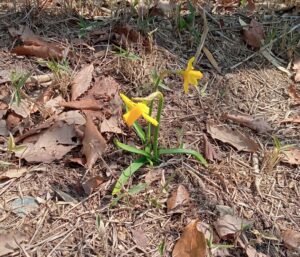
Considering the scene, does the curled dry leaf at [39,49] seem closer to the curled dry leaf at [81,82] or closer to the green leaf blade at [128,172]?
the curled dry leaf at [81,82]

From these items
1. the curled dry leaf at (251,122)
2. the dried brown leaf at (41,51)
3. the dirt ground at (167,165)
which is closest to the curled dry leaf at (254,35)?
the dirt ground at (167,165)

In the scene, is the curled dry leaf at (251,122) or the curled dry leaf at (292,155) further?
the curled dry leaf at (251,122)

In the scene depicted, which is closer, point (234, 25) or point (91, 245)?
point (91, 245)

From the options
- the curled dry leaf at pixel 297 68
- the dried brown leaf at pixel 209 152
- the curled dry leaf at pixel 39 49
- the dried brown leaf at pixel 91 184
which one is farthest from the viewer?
the curled dry leaf at pixel 297 68

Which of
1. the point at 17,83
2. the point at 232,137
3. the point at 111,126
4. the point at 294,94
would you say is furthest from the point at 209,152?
the point at 17,83

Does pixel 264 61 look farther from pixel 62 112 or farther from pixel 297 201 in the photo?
pixel 62 112

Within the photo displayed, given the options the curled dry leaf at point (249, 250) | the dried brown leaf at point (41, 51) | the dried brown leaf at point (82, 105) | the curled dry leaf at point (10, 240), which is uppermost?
the dried brown leaf at point (41, 51)

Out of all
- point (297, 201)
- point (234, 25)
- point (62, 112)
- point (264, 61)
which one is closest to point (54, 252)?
point (62, 112)
